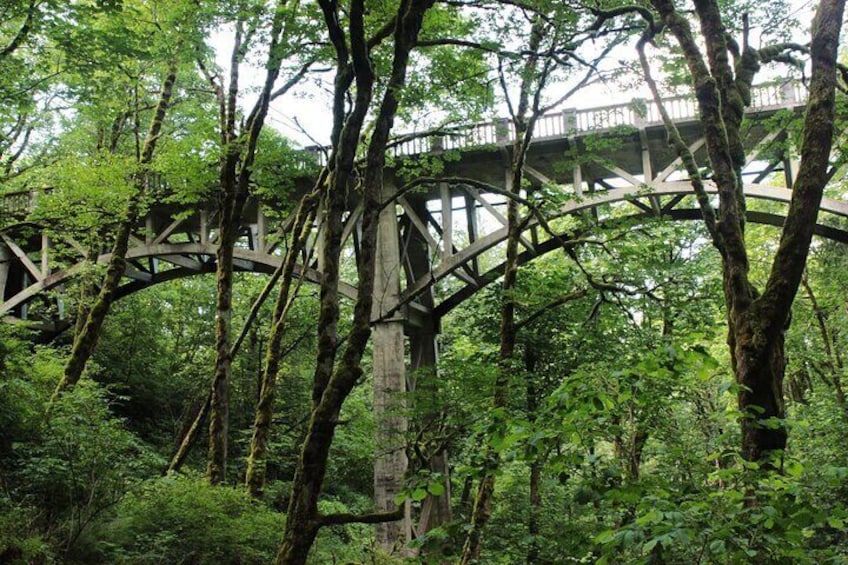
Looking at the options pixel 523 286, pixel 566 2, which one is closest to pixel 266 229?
pixel 523 286

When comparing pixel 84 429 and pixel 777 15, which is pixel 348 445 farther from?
pixel 777 15

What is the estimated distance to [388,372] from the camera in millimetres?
11453

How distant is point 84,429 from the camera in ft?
23.7

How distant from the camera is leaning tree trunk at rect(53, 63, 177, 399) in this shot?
10156 millimetres

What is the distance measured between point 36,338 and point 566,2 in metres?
19.1

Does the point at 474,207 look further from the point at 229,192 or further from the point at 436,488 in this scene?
the point at 436,488

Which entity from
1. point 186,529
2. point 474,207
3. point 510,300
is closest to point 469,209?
point 474,207

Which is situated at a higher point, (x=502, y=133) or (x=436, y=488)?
(x=502, y=133)

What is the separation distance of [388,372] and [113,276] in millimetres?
4909

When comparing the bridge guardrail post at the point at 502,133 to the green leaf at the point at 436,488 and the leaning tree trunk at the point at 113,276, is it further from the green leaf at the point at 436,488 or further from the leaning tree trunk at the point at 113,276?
the green leaf at the point at 436,488

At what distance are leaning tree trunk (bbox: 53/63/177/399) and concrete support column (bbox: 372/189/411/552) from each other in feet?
14.1

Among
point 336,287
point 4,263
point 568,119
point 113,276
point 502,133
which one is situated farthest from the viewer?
point 4,263

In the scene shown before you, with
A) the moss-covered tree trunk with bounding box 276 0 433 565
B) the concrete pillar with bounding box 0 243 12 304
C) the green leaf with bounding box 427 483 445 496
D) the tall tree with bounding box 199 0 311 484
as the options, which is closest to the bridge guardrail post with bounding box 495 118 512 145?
the tall tree with bounding box 199 0 311 484

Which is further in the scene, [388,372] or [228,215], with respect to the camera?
[388,372]
